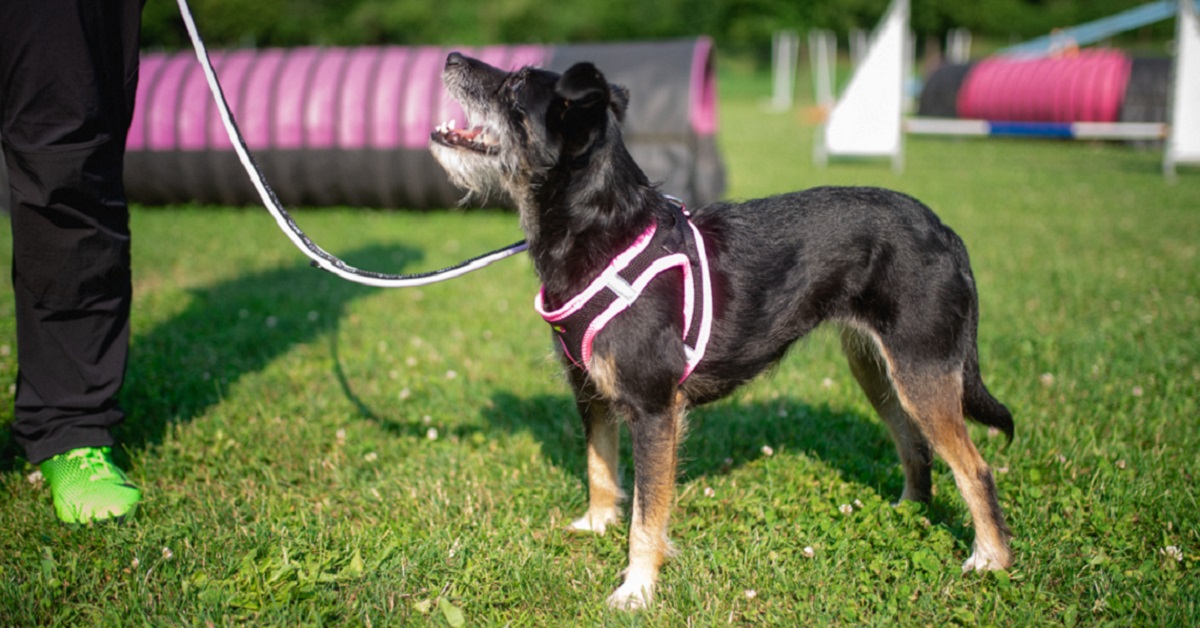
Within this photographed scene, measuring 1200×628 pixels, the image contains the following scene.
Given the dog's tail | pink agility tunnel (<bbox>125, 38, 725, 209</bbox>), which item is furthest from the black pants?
pink agility tunnel (<bbox>125, 38, 725, 209</bbox>)

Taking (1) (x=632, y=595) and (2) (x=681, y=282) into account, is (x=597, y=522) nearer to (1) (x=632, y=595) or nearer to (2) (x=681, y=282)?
(1) (x=632, y=595)

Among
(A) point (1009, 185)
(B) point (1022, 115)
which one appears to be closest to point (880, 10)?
(B) point (1022, 115)

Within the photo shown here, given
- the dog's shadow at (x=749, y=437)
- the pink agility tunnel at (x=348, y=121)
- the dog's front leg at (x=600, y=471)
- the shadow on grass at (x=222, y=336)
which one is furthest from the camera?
the pink agility tunnel at (x=348, y=121)

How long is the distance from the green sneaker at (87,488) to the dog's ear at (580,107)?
2363 mm

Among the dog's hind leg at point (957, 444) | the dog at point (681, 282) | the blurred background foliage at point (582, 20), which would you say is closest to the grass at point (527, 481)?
the dog's hind leg at point (957, 444)

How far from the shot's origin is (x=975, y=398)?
3.08 metres

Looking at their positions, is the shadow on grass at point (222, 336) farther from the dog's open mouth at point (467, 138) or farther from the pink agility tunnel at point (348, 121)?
the pink agility tunnel at point (348, 121)

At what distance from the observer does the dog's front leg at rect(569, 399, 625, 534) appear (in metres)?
3.30

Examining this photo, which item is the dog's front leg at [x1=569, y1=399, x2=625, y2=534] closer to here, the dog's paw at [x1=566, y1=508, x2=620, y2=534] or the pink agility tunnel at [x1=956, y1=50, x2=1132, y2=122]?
the dog's paw at [x1=566, y1=508, x2=620, y2=534]

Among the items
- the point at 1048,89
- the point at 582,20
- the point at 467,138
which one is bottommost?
the point at 467,138

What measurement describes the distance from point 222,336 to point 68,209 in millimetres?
2504

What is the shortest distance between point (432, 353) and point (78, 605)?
9.32 feet

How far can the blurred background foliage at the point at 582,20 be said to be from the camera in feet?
138

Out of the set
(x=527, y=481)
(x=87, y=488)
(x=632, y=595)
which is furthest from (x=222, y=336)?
(x=632, y=595)
